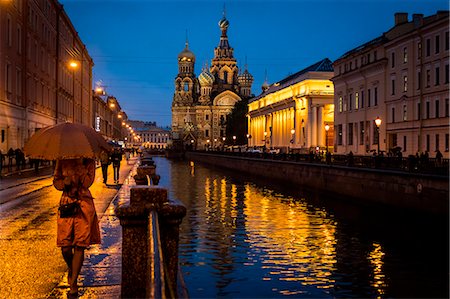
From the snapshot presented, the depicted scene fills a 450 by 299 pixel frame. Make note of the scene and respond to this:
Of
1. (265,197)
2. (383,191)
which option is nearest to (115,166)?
(265,197)

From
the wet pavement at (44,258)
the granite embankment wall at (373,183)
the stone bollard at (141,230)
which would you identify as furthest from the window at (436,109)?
the stone bollard at (141,230)

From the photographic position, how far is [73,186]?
31.2ft

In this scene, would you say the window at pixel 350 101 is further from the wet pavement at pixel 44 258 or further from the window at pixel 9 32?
the wet pavement at pixel 44 258

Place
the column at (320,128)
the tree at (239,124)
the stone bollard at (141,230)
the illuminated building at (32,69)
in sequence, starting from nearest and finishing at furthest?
the stone bollard at (141,230) → the illuminated building at (32,69) → the column at (320,128) → the tree at (239,124)

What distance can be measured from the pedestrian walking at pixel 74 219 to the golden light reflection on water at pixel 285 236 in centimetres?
523

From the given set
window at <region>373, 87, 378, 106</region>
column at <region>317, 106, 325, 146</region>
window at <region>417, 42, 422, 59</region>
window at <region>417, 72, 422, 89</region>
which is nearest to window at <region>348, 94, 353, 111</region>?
window at <region>373, 87, 378, 106</region>

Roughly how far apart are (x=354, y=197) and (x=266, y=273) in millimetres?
22205

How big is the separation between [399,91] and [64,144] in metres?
54.5

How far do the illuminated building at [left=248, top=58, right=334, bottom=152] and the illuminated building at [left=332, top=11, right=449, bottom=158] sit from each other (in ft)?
53.6

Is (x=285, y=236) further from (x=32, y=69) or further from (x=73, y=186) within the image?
(x=32, y=69)

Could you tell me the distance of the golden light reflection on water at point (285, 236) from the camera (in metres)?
15.6

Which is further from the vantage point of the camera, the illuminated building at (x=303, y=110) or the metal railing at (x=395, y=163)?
the illuminated building at (x=303, y=110)

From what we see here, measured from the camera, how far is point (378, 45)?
66375 mm

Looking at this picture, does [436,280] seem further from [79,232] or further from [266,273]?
[79,232]
